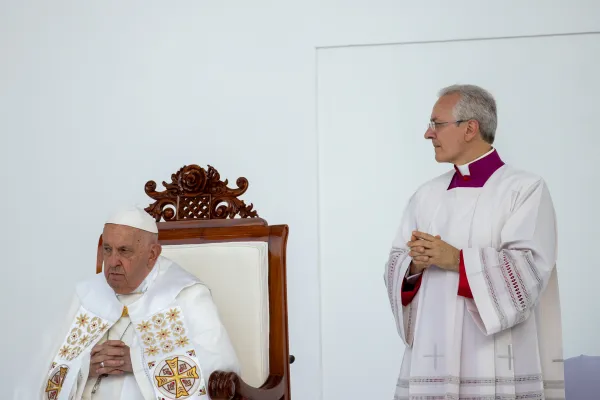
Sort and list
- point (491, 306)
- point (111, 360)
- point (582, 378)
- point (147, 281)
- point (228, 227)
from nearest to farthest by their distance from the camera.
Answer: point (491, 306) < point (111, 360) < point (147, 281) < point (228, 227) < point (582, 378)

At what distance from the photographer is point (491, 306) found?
3834 millimetres

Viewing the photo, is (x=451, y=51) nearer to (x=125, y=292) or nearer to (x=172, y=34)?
(x=172, y=34)

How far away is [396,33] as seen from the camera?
6066mm

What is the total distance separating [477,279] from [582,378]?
1943mm

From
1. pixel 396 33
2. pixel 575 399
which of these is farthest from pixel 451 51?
pixel 575 399

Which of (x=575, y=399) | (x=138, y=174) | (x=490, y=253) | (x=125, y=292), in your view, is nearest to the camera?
(x=490, y=253)

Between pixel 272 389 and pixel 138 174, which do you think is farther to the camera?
pixel 138 174

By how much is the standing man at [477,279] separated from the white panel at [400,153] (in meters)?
1.69

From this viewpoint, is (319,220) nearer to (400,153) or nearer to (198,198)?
(400,153)

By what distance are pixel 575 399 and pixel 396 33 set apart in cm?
254

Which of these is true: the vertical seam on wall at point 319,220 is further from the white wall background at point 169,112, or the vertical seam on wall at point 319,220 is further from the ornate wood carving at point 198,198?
the ornate wood carving at point 198,198

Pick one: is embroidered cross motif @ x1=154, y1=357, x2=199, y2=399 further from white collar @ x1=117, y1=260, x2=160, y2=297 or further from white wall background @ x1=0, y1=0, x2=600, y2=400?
white wall background @ x1=0, y1=0, x2=600, y2=400

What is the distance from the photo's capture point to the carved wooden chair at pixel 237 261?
→ 13.8 ft

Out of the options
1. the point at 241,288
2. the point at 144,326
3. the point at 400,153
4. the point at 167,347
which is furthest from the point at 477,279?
the point at 400,153
